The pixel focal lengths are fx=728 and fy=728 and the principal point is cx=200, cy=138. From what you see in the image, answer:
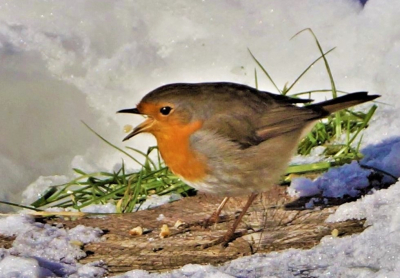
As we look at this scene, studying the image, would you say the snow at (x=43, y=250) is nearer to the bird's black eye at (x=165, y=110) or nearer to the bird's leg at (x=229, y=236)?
the bird's leg at (x=229, y=236)

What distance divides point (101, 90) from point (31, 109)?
532mm

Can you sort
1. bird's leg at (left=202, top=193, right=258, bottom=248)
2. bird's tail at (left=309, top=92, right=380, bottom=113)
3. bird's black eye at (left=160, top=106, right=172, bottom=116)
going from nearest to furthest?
bird's leg at (left=202, top=193, right=258, bottom=248), bird's black eye at (left=160, top=106, right=172, bottom=116), bird's tail at (left=309, top=92, right=380, bottom=113)

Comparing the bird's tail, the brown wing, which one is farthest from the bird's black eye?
the bird's tail

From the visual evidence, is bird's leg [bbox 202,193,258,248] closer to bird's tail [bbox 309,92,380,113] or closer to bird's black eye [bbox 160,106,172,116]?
bird's black eye [bbox 160,106,172,116]

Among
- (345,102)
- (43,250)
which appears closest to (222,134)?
(345,102)

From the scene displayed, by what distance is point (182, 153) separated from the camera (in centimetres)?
346

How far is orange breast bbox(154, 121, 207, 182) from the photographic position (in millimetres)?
3426

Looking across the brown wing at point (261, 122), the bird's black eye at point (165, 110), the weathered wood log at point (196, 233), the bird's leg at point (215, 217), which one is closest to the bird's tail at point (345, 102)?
the brown wing at point (261, 122)

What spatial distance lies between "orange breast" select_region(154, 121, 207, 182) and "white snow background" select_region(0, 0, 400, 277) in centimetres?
117

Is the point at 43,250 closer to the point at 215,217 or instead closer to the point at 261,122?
the point at 215,217

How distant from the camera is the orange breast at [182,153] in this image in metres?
3.43

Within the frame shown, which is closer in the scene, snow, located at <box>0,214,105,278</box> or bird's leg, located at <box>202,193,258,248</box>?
snow, located at <box>0,214,105,278</box>

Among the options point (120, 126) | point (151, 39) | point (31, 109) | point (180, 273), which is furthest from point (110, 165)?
point (180, 273)

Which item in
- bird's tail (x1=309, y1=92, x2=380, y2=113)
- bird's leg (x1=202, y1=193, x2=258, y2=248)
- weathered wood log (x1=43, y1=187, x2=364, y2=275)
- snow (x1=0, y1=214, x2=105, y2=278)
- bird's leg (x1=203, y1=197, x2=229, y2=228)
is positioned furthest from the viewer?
bird's tail (x1=309, y1=92, x2=380, y2=113)
